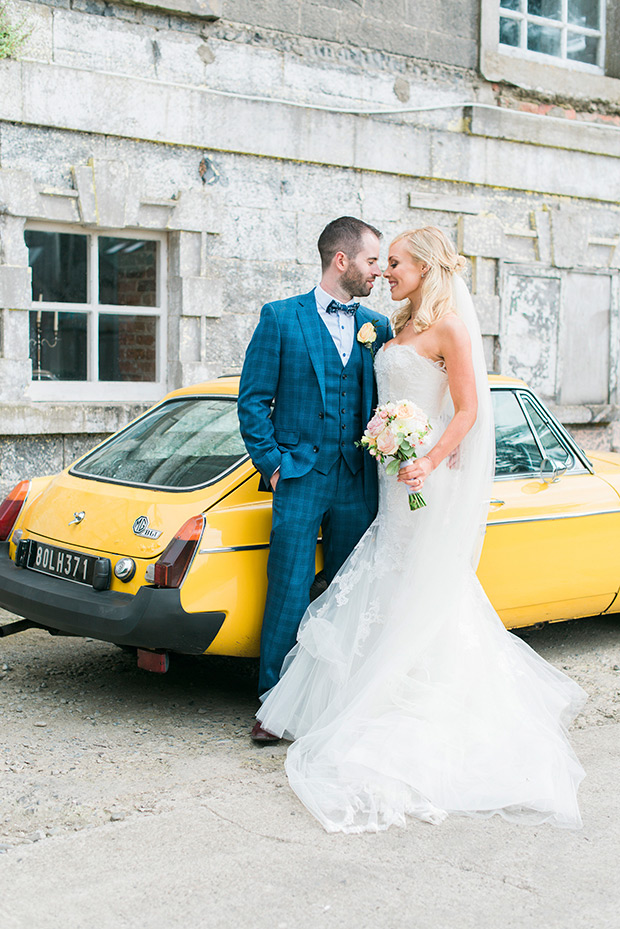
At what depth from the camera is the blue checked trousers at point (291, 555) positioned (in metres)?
4.18

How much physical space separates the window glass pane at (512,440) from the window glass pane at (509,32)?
6.30 meters

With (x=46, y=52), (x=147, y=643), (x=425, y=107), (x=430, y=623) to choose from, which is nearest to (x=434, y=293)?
(x=430, y=623)

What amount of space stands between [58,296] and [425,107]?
3.81 m

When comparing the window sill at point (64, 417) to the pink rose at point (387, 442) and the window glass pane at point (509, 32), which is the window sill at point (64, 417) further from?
the window glass pane at point (509, 32)

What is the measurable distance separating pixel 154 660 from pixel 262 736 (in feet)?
1.73

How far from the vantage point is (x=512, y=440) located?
17.2 feet

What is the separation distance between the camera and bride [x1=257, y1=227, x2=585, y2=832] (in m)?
3.58

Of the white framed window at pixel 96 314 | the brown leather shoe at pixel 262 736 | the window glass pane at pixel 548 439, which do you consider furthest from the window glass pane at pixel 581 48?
the brown leather shoe at pixel 262 736

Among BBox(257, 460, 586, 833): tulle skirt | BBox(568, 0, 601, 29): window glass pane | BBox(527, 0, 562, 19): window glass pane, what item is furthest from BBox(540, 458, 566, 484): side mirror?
BBox(568, 0, 601, 29): window glass pane

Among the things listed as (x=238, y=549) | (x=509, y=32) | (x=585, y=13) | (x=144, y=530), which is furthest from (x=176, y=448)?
(x=585, y=13)

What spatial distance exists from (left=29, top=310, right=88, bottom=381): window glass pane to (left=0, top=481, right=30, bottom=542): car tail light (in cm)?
322

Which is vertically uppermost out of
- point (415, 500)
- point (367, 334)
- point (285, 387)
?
point (367, 334)

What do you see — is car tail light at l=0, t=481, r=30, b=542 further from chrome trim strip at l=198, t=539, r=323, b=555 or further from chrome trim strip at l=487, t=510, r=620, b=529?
chrome trim strip at l=487, t=510, r=620, b=529

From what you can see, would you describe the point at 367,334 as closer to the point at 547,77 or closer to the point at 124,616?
the point at 124,616
